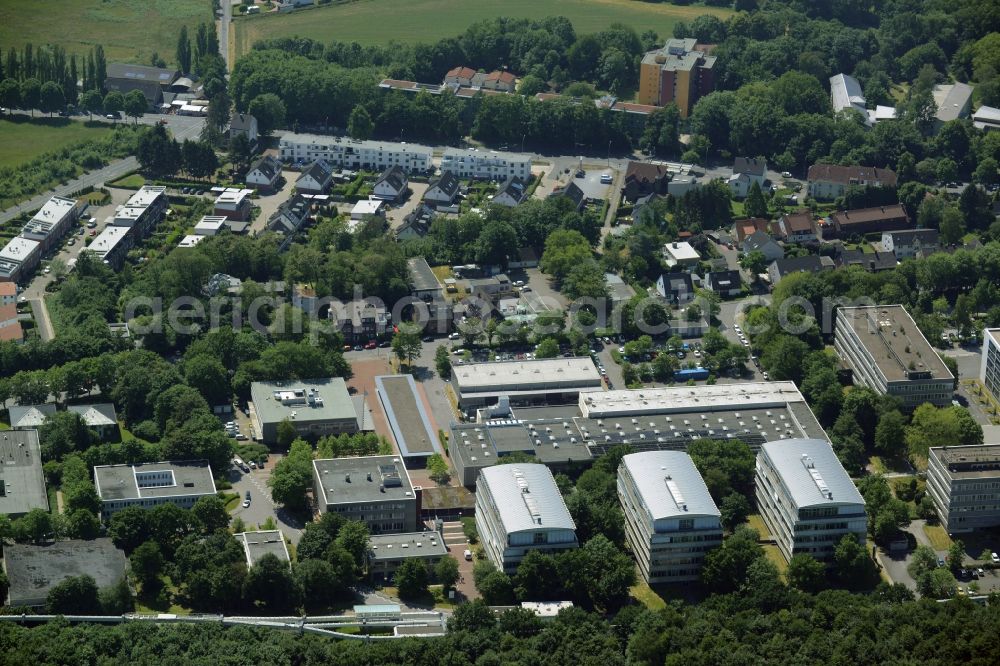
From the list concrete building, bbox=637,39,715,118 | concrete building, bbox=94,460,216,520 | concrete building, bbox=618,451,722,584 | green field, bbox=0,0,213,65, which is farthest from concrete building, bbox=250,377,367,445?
green field, bbox=0,0,213,65

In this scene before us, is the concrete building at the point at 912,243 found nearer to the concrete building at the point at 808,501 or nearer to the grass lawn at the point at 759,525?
the concrete building at the point at 808,501

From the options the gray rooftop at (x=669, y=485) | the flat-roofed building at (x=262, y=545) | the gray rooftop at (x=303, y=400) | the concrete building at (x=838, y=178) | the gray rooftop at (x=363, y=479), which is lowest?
the flat-roofed building at (x=262, y=545)

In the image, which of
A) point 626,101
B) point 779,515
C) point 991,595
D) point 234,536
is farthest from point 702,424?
point 626,101

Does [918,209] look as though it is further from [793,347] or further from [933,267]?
[793,347]

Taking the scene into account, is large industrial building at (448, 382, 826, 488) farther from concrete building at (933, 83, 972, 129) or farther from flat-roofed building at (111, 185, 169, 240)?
concrete building at (933, 83, 972, 129)

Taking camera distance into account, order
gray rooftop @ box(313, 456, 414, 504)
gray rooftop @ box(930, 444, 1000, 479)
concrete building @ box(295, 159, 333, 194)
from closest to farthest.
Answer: gray rooftop @ box(313, 456, 414, 504) → gray rooftop @ box(930, 444, 1000, 479) → concrete building @ box(295, 159, 333, 194)

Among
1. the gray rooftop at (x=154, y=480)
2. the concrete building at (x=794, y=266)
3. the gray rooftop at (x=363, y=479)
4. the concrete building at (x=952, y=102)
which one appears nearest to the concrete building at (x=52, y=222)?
the gray rooftop at (x=154, y=480)

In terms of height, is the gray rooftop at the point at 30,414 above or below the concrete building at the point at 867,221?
below
